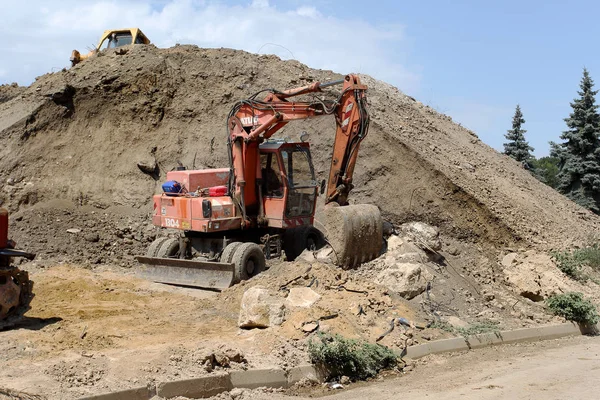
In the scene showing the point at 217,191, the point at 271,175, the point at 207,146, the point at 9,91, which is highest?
the point at 9,91

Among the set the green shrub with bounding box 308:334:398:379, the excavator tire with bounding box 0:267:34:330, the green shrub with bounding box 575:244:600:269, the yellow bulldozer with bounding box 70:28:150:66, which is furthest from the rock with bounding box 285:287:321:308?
the yellow bulldozer with bounding box 70:28:150:66

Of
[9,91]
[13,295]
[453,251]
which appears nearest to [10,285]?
[13,295]

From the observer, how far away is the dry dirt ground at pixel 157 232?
9.09 metres

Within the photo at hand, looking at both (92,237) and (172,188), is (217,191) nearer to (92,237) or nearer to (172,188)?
(172,188)

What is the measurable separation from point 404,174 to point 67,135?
941 centimetres

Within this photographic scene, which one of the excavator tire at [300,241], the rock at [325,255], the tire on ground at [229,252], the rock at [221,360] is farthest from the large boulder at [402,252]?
the rock at [221,360]

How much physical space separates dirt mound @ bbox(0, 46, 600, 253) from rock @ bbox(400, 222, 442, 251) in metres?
1.71

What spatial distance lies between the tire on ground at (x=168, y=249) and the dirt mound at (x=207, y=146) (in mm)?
3765

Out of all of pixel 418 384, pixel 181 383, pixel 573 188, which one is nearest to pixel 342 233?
pixel 418 384

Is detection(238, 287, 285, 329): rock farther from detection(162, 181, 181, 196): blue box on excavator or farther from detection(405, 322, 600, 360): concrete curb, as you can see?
detection(162, 181, 181, 196): blue box on excavator

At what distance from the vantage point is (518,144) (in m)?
30.6

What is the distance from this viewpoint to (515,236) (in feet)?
50.1

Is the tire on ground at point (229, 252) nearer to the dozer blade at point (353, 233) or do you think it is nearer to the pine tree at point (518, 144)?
the dozer blade at point (353, 233)

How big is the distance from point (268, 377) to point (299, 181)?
21.0ft
